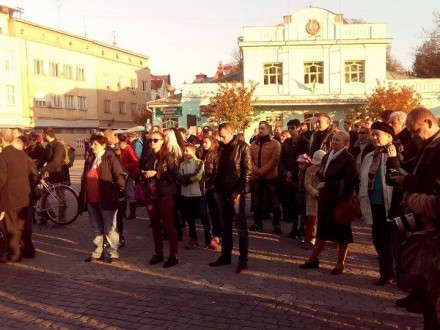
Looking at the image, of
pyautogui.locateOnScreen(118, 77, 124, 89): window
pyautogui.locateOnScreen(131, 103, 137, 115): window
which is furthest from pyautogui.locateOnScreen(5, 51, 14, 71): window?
pyautogui.locateOnScreen(131, 103, 137, 115): window

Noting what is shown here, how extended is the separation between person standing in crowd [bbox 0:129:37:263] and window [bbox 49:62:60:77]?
160ft

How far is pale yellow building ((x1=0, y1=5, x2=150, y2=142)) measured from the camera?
48.9m

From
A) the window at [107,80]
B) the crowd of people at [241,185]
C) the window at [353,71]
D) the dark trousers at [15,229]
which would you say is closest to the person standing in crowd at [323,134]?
the crowd of people at [241,185]

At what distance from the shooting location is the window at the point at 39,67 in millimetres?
51438

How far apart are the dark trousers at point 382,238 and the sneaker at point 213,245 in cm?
305

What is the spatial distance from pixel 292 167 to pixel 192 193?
215cm

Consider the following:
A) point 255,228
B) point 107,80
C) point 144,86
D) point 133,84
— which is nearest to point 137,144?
point 255,228

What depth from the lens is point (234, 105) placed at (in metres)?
35.0

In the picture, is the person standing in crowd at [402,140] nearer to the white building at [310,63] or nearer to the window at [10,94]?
the white building at [310,63]

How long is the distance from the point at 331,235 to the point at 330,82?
3349cm

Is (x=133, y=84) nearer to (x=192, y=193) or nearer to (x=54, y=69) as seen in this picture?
(x=54, y=69)

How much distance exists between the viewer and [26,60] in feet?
164

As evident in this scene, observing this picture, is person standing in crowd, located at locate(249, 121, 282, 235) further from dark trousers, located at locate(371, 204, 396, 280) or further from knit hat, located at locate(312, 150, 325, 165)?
dark trousers, located at locate(371, 204, 396, 280)

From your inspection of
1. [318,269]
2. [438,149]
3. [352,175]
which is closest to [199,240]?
[318,269]
